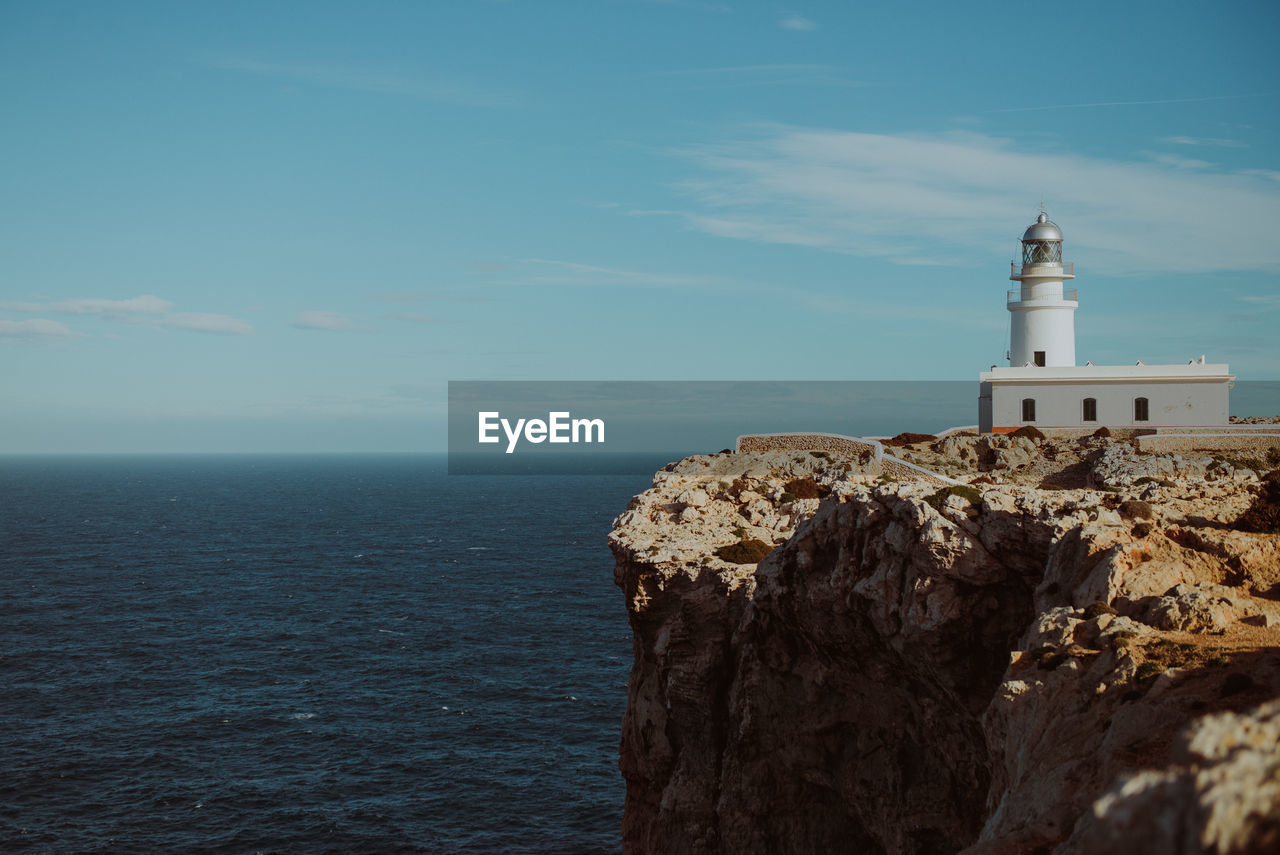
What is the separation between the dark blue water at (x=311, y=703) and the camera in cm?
4544

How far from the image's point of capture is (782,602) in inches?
1072

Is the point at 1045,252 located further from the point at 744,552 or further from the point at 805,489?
the point at 744,552

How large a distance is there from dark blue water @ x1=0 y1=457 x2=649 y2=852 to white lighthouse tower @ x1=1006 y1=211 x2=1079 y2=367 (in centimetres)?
3242

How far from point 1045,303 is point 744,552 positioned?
118 ft

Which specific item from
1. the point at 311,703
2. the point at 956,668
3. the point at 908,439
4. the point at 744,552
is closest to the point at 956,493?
the point at 956,668

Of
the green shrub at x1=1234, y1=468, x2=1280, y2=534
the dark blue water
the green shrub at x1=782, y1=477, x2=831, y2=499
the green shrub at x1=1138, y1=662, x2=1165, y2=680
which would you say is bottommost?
the dark blue water

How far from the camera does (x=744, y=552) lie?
34.3 m

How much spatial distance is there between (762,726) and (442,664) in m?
43.4

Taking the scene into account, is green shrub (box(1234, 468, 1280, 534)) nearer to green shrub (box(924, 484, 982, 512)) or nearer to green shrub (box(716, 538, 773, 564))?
green shrub (box(924, 484, 982, 512))

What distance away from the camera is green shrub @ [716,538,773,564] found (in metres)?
33.9

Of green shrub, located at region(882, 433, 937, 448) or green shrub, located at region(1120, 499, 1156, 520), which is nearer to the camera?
green shrub, located at region(1120, 499, 1156, 520)

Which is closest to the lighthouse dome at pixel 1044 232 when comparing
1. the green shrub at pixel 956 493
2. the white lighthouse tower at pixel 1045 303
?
the white lighthouse tower at pixel 1045 303

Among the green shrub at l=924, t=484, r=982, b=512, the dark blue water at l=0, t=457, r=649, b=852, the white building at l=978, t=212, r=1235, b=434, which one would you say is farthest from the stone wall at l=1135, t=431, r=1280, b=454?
the dark blue water at l=0, t=457, r=649, b=852

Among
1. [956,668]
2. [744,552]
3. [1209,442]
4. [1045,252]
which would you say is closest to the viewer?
[956,668]
